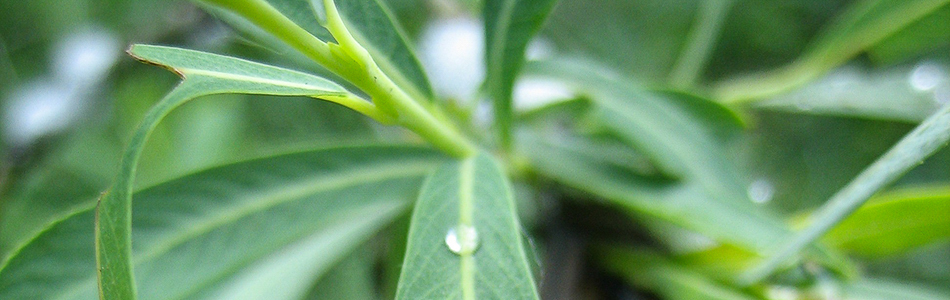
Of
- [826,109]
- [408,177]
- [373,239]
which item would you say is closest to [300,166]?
[408,177]

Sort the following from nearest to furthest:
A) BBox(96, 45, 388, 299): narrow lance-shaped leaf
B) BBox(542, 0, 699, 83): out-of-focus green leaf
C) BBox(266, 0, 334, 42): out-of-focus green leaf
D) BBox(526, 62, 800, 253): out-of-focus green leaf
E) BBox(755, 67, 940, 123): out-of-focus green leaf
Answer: BBox(96, 45, 388, 299): narrow lance-shaped leaf < BBox(266, 0, 334, 42): out-of-focus green leaf < BBox(526, 62, 800, 253): out-of-focus green leaf < BBox(755, 67, 940, 123): out-of-focus green leaf < BBox(542, 0, 699, 83): out-of-focus green leaf

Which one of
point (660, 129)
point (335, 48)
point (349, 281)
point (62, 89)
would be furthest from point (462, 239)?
point (62, 89)

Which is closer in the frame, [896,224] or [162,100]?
[162,100]

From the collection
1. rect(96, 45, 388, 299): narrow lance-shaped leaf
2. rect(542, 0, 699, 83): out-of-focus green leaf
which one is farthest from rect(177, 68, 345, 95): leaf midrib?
rect(542, 0, 699, 83): out-of-focus green leaf

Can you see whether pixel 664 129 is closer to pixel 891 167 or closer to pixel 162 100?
pixel 891 167

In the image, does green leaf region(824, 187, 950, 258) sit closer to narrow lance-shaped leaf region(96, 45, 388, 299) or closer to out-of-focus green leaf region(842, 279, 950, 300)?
out-of-focus green leaf region(842, 279, 950, 300)

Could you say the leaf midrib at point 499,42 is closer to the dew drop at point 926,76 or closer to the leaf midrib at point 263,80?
the leaf midrib at point 263,80
